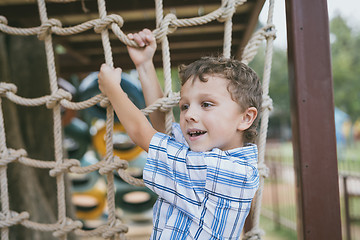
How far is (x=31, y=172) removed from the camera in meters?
2.28

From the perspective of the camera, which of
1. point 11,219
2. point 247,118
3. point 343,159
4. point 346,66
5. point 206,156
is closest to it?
point 206,156

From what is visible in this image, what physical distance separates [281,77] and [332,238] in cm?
1682

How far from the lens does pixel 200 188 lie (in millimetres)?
901

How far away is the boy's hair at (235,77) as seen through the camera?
3.15ft

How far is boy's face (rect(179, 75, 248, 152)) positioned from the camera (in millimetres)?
930

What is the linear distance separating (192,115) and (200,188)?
0.20 m

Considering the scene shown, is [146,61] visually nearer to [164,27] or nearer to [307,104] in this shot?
[164,27]

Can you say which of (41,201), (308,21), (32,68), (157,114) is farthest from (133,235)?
(308,21)

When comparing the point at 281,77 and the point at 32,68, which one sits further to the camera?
the point at 281,77

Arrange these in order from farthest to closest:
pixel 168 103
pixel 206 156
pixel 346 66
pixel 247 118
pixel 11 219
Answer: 1. pixel 346 66
2. pixel 11 219
3. pixel 168 103
4. pixel 247 118
5. pixel 206 156

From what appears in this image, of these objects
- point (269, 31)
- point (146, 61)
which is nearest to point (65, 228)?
point (146, 61)

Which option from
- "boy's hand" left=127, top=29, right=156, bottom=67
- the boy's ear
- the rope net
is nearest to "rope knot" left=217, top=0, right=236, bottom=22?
the rope net

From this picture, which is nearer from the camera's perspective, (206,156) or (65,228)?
(206,156)

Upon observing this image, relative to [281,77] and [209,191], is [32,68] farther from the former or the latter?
[281,77]
